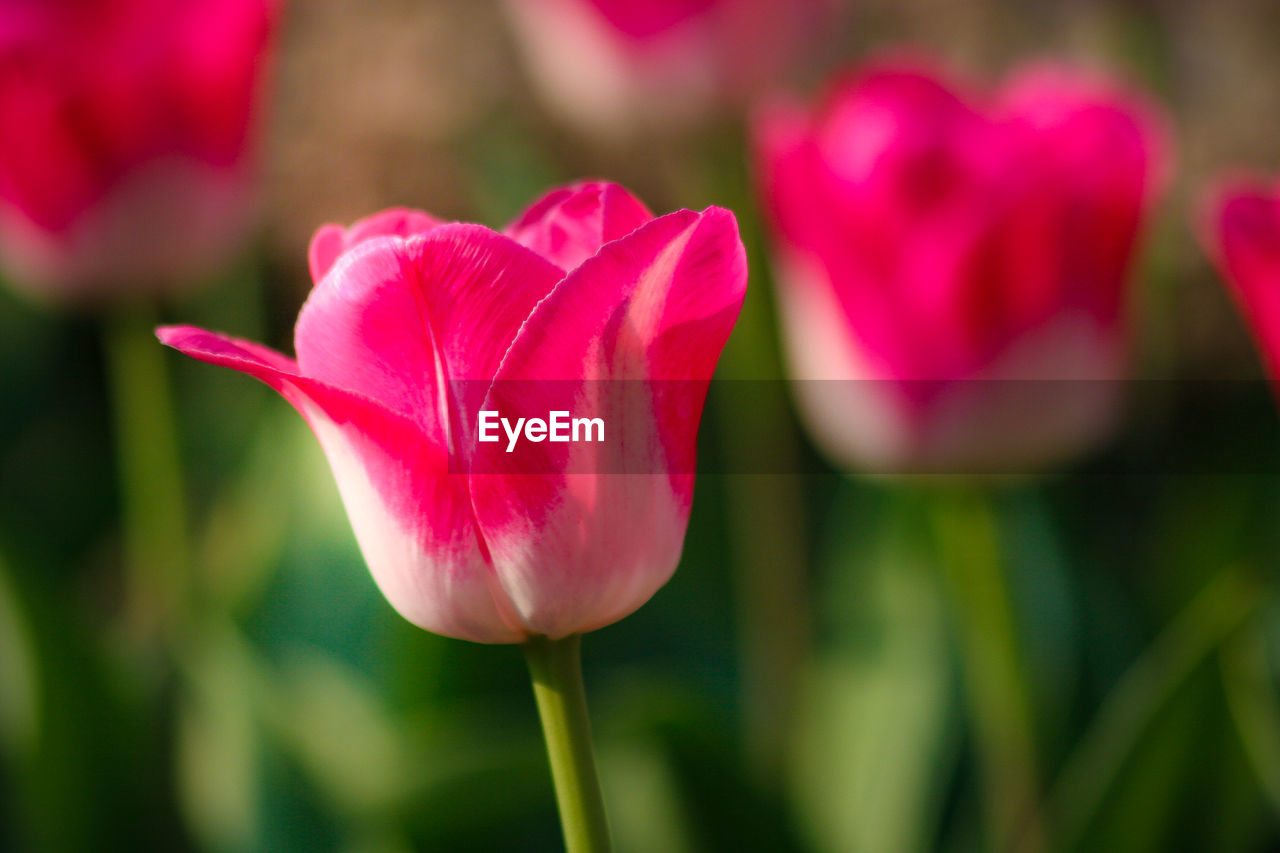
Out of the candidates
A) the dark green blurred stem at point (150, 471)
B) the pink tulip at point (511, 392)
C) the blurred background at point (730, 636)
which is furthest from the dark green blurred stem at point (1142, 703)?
the dark green blurred stem at point (150, 471)

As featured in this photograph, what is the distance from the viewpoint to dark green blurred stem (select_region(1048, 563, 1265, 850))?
45 centimetres

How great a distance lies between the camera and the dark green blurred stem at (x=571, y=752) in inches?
8.9

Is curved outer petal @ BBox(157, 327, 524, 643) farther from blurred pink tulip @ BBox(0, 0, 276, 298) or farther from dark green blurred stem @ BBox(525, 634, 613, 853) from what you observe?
blurred pink tulip @ BBox(0, 0, 276, 298)

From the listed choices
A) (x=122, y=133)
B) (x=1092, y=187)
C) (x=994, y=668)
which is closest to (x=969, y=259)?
(x=1092, y=187)

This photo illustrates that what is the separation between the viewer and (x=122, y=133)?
57 cm

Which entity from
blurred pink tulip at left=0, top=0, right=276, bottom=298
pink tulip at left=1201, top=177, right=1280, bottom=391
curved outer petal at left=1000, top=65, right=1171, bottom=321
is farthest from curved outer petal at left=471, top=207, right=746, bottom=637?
blurred pink tulip at left=0, top=0, right=276, bottom=298

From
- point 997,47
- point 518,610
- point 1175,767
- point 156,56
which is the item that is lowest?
point 1175,767

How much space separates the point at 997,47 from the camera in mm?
1261

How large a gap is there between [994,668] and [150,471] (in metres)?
0.46

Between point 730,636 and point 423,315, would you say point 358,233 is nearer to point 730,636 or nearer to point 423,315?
point 423,315

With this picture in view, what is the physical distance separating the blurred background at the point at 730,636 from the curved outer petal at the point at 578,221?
0.79 ft

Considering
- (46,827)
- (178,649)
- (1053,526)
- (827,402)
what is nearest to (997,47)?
(1053,526)

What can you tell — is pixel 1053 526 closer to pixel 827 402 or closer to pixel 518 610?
pixel 827 402

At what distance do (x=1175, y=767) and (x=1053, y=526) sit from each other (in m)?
0.29
